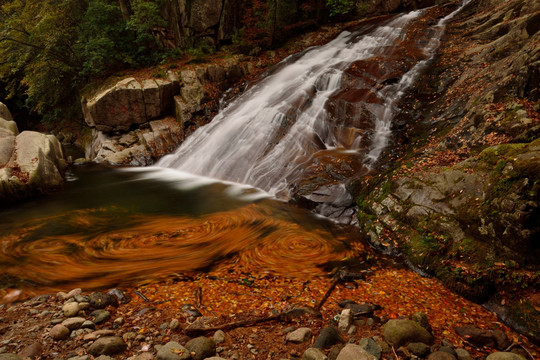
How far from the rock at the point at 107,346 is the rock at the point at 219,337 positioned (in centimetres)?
97

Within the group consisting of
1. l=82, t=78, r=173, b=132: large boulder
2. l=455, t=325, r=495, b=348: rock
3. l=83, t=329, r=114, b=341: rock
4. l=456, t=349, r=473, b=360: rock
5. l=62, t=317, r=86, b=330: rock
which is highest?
l=82, t=78, r=173, b=132: large boulder

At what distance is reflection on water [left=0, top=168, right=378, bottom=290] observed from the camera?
5090 mm

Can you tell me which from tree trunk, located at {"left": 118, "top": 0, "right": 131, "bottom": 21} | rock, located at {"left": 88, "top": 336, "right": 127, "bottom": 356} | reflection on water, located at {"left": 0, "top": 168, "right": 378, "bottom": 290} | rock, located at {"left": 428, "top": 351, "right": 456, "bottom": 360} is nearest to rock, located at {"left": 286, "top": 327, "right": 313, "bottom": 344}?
rock, located at {"left": 428, "top": 351, "right": 456, "bottom": 360}

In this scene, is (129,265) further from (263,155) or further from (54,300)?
(263,155)

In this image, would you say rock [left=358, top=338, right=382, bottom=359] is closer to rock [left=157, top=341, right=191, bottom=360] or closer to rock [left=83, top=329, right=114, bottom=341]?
rock [left=157, top=341, right=191, bottom=360]

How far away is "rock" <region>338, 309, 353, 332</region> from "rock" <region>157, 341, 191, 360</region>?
185 centimetres

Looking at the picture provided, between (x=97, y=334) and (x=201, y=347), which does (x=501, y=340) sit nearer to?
(x=201, y=347)

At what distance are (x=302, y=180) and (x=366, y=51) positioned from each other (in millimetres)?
9817

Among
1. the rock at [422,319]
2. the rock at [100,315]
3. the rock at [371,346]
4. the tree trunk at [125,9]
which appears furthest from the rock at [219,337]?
the tree trunk at [125,9]

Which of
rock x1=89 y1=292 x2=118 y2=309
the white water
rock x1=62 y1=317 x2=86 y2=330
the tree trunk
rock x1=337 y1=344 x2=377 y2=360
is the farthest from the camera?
the tree trunk

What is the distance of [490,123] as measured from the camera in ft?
20.2

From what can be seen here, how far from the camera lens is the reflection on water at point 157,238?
5.09 metres

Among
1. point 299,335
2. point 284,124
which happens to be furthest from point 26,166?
point 299,335

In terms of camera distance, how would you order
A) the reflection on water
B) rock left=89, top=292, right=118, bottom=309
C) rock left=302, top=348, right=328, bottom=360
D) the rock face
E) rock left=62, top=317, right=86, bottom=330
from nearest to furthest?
rock left=302, top=348, right=328, bottom=360, rock left=62, top=317, right=86, bottom=330, rock left=89, top=292, right=118, bottom=309, the reflection on water, the rock face
